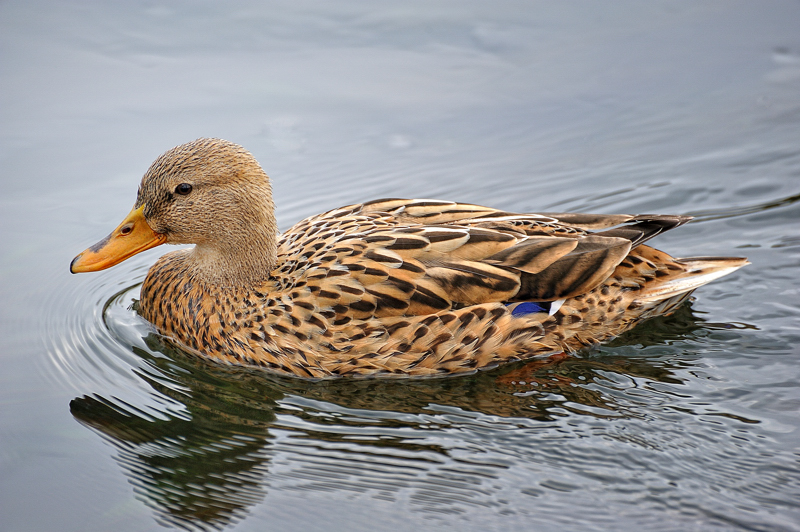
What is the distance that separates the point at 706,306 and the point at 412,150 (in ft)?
12.8

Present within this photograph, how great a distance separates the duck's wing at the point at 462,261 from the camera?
21.7 feet

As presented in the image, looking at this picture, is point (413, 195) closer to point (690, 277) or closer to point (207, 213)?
point (207, 213)

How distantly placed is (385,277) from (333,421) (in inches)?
45.8

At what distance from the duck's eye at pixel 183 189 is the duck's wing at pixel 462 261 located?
3.37 ft

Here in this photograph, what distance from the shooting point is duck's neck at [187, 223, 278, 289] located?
7012mm

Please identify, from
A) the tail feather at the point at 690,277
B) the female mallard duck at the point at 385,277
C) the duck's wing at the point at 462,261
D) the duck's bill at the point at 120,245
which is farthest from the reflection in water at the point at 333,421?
the duck's bill at the point at 120,245

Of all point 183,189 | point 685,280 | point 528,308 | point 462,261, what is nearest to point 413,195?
point 462,261

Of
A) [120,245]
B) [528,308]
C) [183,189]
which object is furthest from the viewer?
[120,245]

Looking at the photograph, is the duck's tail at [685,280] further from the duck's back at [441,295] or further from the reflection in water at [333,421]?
the reflection in water at [333,421]

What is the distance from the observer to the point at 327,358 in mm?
6660

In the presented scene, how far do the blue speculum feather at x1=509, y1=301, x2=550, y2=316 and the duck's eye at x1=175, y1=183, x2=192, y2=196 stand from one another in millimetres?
2721

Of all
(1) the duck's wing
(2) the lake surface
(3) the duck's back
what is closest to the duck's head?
(3) the duck's back

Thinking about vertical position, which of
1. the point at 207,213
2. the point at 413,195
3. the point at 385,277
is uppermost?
the point at 207,213

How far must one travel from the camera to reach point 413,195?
9320 mm
